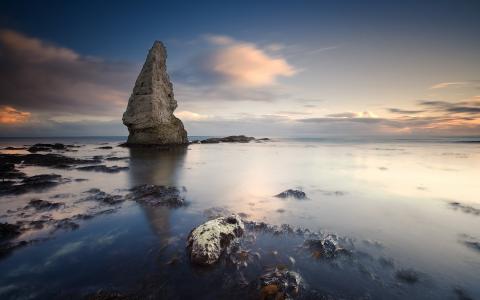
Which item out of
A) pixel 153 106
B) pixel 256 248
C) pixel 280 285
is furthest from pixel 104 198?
pixel 153 106

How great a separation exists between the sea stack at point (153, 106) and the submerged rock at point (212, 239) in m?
37.3

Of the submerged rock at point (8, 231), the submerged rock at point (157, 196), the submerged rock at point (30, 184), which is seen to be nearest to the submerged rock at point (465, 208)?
the submerged rock at point (157, 196)

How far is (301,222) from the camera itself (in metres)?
8.09

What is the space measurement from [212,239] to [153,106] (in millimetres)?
38315

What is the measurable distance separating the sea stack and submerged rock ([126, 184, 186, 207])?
30658 mm

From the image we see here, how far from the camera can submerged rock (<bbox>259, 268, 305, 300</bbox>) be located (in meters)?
4.32

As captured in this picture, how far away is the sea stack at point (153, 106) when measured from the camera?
4072 centimetres

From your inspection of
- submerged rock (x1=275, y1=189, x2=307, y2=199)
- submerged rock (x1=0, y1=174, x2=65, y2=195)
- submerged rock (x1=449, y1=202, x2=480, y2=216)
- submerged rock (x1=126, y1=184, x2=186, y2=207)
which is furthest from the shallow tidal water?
submerged rock (x1=0, y1=174, x2=65, y2=195)

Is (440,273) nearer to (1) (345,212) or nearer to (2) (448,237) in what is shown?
(2) (448,237)

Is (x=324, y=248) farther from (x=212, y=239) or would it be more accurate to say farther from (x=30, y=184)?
(x=30, y=184)

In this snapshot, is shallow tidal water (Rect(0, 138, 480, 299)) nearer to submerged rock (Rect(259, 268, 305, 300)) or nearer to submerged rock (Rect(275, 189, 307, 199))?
submerged rock (Rect(259, 268, 305, 300))

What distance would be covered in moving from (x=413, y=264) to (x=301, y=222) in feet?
10.4

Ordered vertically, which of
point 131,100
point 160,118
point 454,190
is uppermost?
point 131,100

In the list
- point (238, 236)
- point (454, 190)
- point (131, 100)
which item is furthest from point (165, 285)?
point (131, 100)
